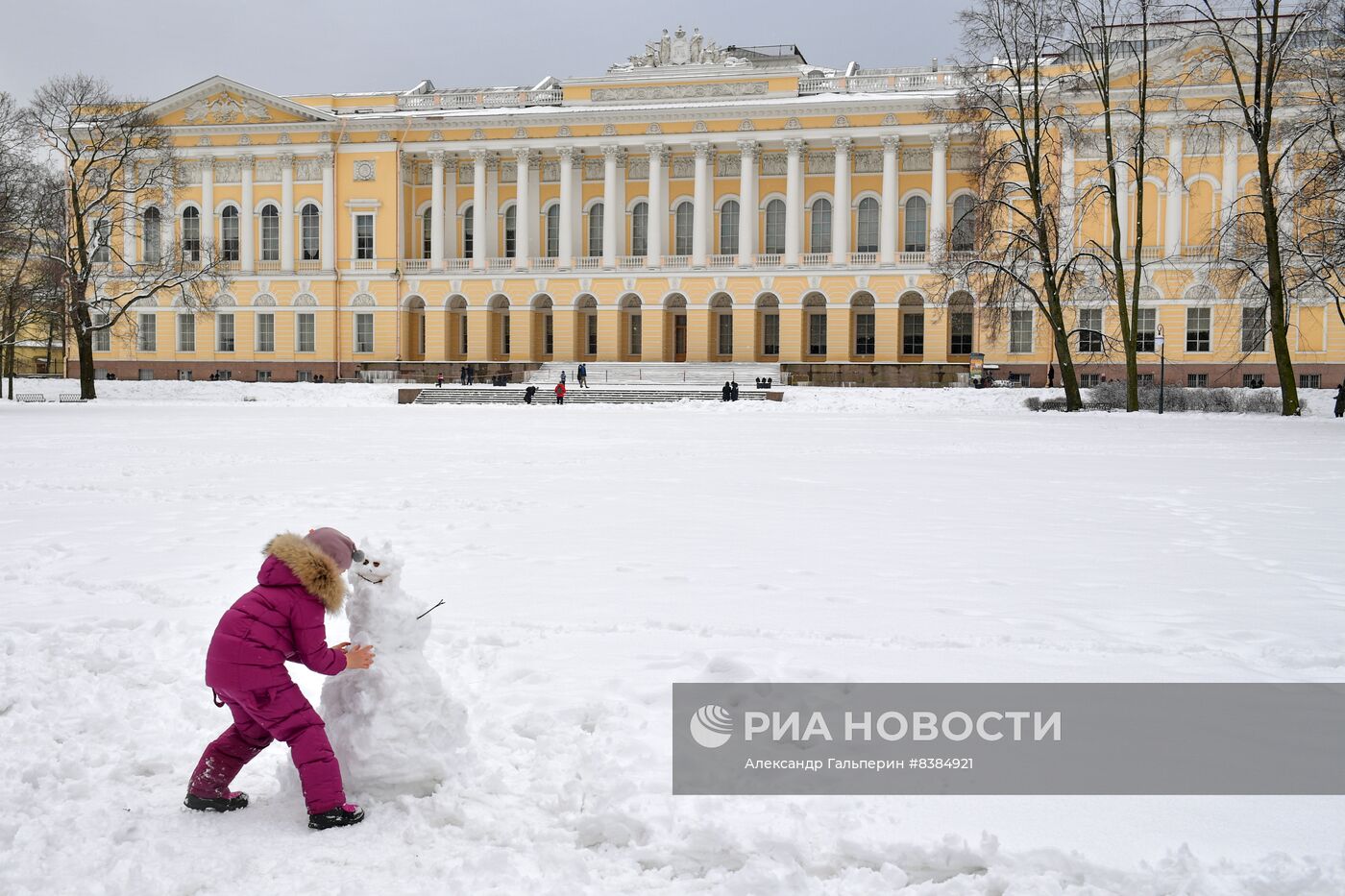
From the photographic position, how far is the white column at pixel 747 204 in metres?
59.4

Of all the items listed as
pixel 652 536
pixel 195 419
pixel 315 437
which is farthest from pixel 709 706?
pixel 195 419

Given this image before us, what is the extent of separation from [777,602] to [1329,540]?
18.0 feet

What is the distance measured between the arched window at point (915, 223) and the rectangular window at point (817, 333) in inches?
225

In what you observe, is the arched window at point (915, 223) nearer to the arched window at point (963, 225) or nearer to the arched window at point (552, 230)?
the arched window at point (963, 225)

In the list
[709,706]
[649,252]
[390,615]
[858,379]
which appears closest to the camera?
[390,615]

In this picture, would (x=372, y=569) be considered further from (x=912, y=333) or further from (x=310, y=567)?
(x=912, y=333)

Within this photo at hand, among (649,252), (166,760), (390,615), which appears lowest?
(166,760)

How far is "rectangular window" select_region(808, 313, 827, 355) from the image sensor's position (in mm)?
61000

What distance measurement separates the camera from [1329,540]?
9.58 meters

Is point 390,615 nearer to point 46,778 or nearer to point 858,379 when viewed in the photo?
point 46,778

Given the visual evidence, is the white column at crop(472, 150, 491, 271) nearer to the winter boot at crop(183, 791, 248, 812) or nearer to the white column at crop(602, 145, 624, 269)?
the white column at crop(602, 145, 624, 269)

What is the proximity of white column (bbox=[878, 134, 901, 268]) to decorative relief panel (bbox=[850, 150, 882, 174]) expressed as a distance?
176cm

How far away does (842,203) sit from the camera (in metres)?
58.8

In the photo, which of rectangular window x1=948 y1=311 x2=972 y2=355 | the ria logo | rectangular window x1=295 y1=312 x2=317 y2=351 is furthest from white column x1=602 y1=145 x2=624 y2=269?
the ria logo
